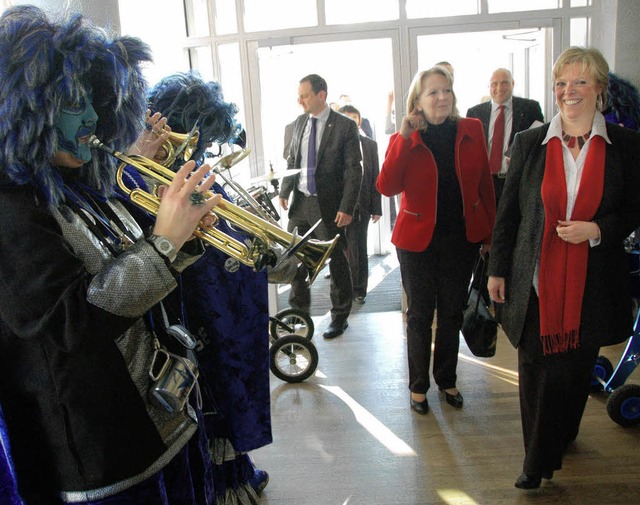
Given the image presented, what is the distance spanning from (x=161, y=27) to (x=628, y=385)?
11.8 feet

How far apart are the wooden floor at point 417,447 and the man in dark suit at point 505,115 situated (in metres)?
1.30

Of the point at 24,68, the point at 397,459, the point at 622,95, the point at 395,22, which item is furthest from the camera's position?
the point at 395,22

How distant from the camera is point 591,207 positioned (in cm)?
201

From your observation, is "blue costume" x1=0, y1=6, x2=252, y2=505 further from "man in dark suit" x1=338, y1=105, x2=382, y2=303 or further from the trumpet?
"man in dark suit" x1=338, y1=105, x2=382, y2=303

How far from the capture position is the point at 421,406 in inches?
116

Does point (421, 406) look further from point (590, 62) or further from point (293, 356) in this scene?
point (590, 62)

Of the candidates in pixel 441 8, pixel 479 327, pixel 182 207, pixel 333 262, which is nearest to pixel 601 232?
pixel 479 327

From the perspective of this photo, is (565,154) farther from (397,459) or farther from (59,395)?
(59,395)

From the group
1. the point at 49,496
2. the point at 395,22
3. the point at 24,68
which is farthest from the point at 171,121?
the point at 395,22

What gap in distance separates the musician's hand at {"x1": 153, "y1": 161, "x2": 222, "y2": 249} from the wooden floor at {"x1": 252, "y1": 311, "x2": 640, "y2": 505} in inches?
57.3

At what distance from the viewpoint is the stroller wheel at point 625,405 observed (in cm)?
266

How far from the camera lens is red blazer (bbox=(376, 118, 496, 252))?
9.00 feet

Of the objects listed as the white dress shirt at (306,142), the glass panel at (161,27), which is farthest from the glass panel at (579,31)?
the glass panel at (161,27)

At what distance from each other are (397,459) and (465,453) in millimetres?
286
